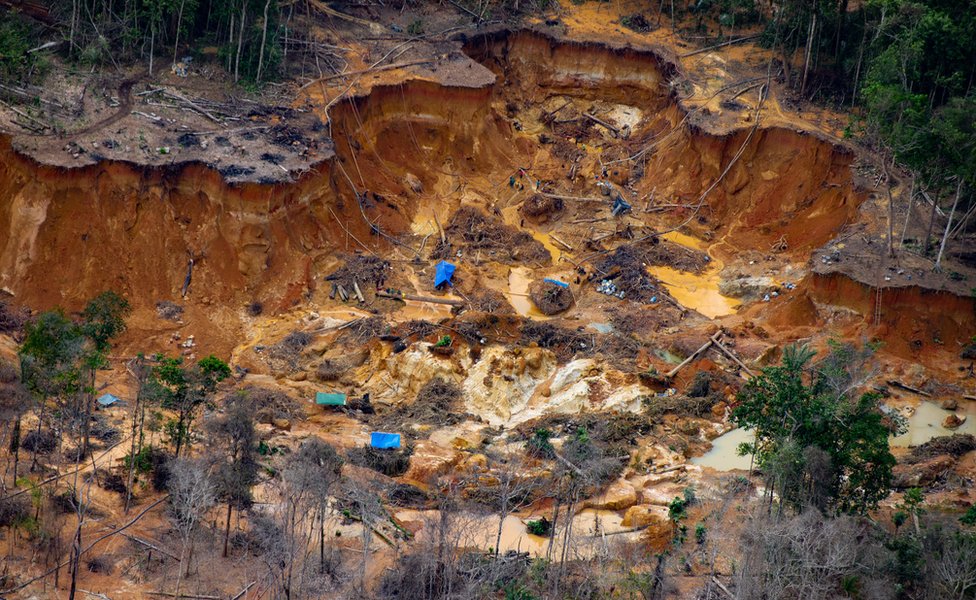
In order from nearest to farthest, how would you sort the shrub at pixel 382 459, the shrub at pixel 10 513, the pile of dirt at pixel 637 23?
the shrub at pixel 10 513
the shrub at pixel 382 459
the pile of dirt at pixel 637 23

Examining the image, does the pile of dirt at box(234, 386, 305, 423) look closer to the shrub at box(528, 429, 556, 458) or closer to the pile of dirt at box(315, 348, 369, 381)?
the pile of dirt at box(315, 348, 369, 381)

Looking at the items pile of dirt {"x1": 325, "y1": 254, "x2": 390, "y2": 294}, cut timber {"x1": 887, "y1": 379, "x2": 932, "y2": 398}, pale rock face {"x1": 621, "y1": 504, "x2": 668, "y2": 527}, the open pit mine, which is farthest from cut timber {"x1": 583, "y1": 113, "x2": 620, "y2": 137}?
pale rock face {"x1": 621, "y1": 504, "x2": 668, "y2": 527}

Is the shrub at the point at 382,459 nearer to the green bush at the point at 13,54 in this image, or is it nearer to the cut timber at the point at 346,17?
the green bush at the point at 13,54

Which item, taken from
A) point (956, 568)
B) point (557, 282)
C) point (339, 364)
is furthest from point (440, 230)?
point (956, 568)

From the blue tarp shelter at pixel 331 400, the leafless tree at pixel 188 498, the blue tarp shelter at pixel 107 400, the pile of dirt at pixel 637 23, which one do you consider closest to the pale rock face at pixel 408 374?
the blue tarp shelter at pixel 331 400

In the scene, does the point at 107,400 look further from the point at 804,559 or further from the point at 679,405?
the point at 804,559

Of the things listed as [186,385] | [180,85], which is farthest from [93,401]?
[180,85]

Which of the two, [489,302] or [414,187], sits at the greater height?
[414,187]
